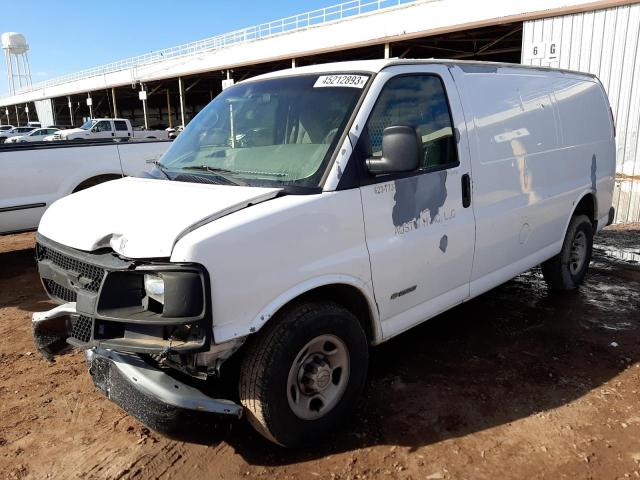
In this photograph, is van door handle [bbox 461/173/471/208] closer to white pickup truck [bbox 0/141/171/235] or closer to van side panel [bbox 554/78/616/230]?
van side panel [bbox 554/78/616/230]

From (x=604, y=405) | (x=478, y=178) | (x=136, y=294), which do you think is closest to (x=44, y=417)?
(x=136, y=294)

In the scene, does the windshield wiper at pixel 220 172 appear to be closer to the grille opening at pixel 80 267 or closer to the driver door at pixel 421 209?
the driver door at pixel 421 209

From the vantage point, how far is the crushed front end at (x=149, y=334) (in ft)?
7.48

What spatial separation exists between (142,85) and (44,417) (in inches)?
1581

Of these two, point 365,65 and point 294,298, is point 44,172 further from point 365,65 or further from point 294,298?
point 294,298

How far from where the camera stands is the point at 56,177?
6648 mm

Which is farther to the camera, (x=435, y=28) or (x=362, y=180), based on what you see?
(x=435, y=28)

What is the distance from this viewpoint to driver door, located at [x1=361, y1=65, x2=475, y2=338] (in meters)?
3.06

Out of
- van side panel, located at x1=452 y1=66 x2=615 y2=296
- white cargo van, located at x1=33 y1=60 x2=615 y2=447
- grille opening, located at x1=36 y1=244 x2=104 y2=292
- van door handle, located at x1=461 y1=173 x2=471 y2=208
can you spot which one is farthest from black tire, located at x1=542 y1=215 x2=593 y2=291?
grille opening, located at x1=36 y1=244 x2=104 y2=292

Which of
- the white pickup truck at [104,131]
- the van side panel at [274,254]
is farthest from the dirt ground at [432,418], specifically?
the white pickup truck at [104,131]

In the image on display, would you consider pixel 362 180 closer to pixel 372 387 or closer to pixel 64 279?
pixel 372 387

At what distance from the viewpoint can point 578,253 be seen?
5527 mm

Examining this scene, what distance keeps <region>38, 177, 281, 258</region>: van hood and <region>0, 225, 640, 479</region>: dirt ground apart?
111 centimetres

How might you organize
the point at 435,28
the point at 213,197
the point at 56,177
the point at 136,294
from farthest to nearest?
the point at 435,28
the point at 56,177
the point at 213,197
the point at 136,294
